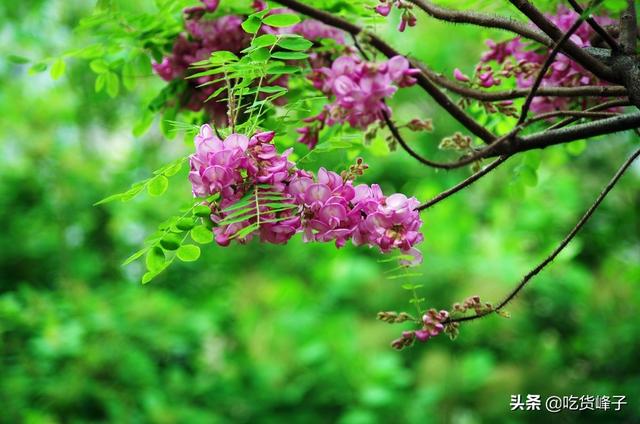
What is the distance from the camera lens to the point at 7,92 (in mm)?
4336

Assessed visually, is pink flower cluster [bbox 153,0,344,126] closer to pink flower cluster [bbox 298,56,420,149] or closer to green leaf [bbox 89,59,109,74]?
green leaf [bbox 89,59,109,74]

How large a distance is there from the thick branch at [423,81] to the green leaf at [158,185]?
26 centimetres

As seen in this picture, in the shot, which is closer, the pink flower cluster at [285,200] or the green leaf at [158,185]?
the pink flower cluster at [285,200]

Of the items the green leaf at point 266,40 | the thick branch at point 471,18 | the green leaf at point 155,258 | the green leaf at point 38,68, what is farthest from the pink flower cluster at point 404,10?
the green leaf at point 38,68

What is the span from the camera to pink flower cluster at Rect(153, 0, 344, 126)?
1.07m

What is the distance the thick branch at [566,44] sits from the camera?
75cm

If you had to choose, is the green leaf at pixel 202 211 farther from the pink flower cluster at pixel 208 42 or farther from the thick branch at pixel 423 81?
the pink flower cluster at pixel 208 42

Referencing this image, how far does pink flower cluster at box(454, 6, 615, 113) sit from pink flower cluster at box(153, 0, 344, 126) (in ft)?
0.70

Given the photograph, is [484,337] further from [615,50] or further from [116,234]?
[615,50]

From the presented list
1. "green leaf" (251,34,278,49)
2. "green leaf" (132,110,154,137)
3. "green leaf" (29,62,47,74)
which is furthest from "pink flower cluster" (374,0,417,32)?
"green leaf" (29,62,47,74)

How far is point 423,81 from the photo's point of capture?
0.85m

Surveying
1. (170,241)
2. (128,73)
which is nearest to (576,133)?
(170,241)

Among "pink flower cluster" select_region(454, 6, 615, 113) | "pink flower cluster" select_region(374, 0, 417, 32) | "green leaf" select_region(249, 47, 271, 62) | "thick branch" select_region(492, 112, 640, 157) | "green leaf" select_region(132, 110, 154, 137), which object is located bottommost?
"green leaf" select_region(132, 110, 154, 137)

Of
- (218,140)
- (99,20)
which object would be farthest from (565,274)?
(218,140)
